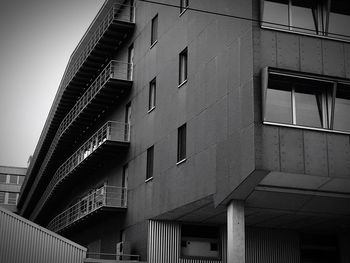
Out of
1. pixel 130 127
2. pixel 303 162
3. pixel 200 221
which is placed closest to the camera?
pixel 303 162

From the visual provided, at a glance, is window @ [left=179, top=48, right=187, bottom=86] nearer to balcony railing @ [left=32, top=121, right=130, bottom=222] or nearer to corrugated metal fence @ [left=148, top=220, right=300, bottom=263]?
corrugated metal fence @ [left=148, top=220, right=300, bottom=263]

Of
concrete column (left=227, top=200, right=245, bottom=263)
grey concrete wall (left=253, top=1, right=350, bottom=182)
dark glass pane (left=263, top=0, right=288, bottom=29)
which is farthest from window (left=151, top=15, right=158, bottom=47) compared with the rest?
concrete column (left=227, top=200, right=245, bottom=263)

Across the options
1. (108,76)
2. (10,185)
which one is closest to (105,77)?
(108,76)

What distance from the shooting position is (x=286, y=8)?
1991cm

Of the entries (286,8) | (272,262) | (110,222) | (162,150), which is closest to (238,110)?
(286,8)

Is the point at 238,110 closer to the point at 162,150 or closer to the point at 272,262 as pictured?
the point at 162,150

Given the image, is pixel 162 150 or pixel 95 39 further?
pixel 95 39

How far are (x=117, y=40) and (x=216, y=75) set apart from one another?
14712 millimetres

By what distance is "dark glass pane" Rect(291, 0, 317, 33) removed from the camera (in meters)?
19.9

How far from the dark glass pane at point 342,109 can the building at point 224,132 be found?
42mm

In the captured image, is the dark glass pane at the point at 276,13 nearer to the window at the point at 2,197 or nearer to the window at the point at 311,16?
the window at the point at 311,16

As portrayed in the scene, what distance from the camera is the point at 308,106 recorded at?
765 inches

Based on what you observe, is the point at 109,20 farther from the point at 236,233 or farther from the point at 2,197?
the point at 2,197

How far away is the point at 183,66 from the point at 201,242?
7.88m
